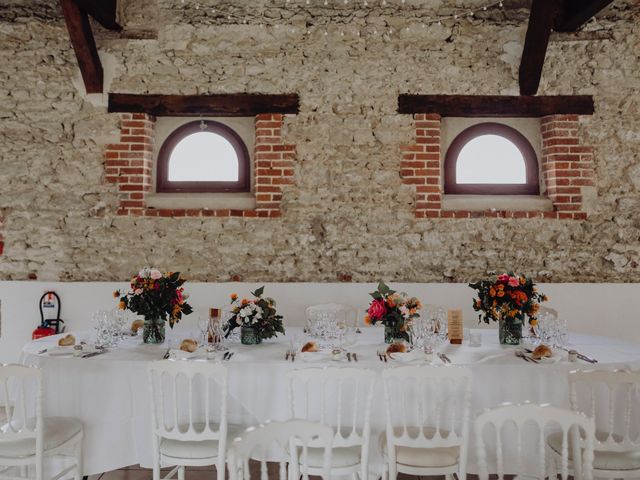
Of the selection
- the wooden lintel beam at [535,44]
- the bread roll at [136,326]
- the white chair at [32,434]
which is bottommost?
the white chair at [32,434]

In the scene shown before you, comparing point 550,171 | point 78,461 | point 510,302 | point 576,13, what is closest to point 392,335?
point 510,302

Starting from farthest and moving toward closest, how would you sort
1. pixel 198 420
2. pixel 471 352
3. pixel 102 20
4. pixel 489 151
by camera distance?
pixel 489 151 < pixel 102 20 < pixel 471 352 < pixel 198 420

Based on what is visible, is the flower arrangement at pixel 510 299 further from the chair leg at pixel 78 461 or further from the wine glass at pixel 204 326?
the chair leg at pixel 78 461

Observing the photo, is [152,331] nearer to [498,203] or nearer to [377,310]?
[377,310]

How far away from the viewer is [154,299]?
328 centimetres

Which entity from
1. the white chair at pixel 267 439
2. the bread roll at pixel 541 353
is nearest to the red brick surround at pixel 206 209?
the bread roll at pixel 541 353

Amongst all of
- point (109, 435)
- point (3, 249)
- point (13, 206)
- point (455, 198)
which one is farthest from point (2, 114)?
point (455, 198)

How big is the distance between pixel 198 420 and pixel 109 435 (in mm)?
530

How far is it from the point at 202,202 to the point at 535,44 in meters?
3.40

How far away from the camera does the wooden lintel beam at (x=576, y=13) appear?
4289 mm

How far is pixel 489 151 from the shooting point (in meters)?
4.94

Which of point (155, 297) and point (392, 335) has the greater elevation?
point (155, 297)

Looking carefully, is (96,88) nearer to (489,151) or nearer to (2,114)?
(2,114)

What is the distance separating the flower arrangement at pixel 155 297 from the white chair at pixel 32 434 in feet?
2.35
